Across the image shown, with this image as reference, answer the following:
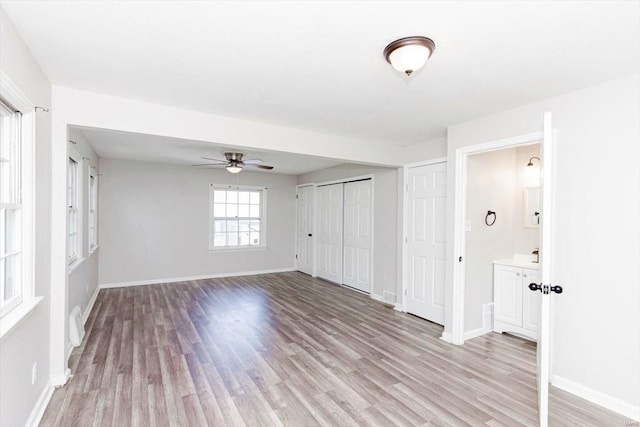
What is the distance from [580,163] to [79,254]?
17.4 ft

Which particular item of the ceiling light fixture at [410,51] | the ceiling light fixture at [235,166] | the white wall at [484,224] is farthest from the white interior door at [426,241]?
the ceiling light fixture at [235,166]

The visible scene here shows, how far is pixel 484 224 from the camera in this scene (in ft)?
12.3

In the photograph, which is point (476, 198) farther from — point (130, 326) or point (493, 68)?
point (130, 326)

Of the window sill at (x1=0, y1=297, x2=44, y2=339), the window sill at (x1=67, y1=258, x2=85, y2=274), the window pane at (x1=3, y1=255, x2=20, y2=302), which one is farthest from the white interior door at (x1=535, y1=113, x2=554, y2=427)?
the window sill at (x1=67, y1=258, x2=85, y2=274)

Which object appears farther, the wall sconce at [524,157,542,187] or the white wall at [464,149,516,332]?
the wall sconce at [524,157,542,187]

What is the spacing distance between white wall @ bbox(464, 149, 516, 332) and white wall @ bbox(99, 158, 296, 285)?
187 inches

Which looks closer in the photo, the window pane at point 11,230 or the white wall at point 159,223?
the window pane at point 11,230

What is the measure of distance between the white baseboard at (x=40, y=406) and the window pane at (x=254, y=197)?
16.7 feet

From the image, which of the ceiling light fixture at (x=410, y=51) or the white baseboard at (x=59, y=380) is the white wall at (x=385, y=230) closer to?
the ceiling light fixture at (x=410, y=51)

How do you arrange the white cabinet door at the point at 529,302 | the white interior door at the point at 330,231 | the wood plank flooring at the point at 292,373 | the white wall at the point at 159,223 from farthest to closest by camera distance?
the white interior door at the point at 330,231, the white wall at the point at 159,223, the white cabinet door at the point at 529,302, the wood plank flooring at the point at 292,373

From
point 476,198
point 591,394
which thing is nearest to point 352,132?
point 476,198

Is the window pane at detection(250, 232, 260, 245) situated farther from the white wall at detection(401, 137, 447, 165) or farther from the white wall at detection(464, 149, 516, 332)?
the white wall at detection(464, 149, 516, 332)

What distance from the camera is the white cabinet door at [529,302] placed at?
3.47 metres

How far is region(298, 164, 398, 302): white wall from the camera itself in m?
4.88
